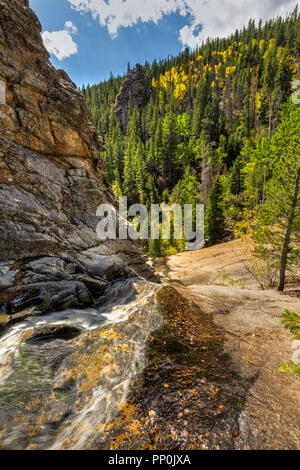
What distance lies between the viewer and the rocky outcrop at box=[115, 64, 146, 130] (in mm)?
89500

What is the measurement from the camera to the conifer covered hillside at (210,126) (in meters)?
30.2

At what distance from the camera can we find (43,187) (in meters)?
9.66

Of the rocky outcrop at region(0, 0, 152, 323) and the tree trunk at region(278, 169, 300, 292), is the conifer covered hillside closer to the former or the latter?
the tree trunk at region(278, 169, 300, 292)

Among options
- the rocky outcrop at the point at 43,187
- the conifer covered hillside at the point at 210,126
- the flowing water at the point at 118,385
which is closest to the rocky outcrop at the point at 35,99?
the rocky outcrop at the point at 43,187

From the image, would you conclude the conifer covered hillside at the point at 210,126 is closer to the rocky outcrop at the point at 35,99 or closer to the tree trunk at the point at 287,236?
the tree trunk at the point at 287,236

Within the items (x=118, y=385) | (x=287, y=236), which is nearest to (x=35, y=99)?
(x=118, y=385)

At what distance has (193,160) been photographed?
166 feet

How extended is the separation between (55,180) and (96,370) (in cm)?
976

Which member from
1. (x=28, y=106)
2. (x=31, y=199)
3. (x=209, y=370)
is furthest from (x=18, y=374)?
(x=28, y=106)

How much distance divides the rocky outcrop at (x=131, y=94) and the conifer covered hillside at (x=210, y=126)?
0.70 metres

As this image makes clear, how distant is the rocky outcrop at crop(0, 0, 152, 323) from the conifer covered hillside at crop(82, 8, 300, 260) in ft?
35.5

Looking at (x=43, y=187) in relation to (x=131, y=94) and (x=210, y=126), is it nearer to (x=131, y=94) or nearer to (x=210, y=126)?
(x=210, y=126)

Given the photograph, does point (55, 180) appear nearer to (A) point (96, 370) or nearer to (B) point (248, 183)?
(A) point (96, 370)

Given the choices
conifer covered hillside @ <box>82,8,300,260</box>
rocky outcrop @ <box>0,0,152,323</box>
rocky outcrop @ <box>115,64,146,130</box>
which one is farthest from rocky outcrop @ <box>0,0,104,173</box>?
rocky outcrop @ <box>115,64,146,130</box>
